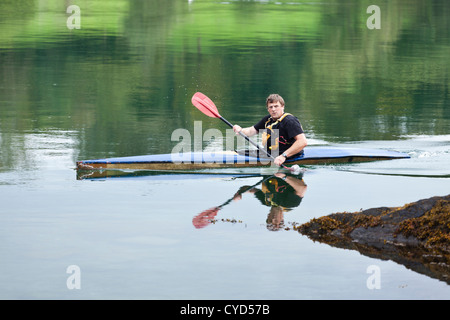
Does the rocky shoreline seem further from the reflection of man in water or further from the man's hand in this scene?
the man's hand

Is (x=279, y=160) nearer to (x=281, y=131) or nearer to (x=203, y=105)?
(x=281, y=131)

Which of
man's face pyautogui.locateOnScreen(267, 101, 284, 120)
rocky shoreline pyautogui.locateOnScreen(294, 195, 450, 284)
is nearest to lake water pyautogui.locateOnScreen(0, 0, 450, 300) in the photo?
rocky shoreline pyautogui.locateOnScreen(294, 195, 450, 284)

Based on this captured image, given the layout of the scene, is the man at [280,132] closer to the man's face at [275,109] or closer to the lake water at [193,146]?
the man's face at [275,109]

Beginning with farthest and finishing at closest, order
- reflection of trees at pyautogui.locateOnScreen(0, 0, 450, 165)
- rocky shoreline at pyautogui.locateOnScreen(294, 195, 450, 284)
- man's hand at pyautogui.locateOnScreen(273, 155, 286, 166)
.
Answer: reflection of trees at pyautogui.locateOnScreen(0, 0, 450, 165)
man's hand at pyautogui.locateOnScreen(273, 155, 286, 166)
rocky shoreline at pyautogui.locateOnScreen(294, 195, 450, 284)

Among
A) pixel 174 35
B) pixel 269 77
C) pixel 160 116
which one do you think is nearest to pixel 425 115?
pixel 160 116

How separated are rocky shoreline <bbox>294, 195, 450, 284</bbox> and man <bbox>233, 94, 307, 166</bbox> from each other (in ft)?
11.9

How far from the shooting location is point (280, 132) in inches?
481

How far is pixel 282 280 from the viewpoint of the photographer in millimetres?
7293

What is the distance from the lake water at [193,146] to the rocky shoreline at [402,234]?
0.20m

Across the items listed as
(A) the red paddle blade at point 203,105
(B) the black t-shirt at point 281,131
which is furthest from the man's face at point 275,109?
(A) the red paddle blade at point 203,105

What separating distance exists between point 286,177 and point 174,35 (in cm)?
2940

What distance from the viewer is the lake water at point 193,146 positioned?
7.41 m

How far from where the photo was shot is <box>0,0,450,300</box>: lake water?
7.41 m
